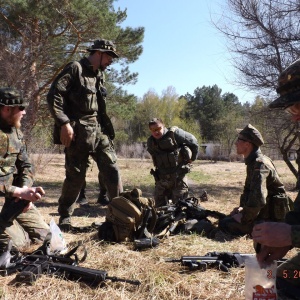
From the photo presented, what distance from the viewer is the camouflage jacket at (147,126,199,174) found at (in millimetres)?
6180

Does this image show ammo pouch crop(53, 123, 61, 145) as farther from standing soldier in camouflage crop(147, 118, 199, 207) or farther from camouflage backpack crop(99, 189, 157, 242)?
standing soldier in camouflage crop(147, 118, 199, 207)

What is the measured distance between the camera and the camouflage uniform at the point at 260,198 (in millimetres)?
4113

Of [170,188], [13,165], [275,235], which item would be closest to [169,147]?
[170,188]

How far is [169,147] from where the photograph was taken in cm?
619

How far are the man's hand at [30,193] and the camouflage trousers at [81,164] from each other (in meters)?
1.30

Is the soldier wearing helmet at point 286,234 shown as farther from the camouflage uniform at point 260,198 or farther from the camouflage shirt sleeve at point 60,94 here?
the camouflage shirt sleeve at point 60,94

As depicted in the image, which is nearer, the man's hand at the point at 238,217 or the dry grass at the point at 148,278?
the dry grass at the point at 148,278

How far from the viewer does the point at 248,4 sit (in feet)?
34.0

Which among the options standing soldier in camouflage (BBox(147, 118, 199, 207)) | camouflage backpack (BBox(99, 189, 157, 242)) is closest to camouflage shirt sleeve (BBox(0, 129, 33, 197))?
camouflage backpack (BBox(99, 189, 157, 242))

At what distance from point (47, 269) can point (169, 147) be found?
3613mm

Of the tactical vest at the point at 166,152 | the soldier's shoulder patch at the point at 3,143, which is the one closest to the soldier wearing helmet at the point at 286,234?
the soldier's shoulder patch at the point at 3,143

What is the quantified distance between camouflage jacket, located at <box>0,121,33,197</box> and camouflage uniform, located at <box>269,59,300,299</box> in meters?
2.40

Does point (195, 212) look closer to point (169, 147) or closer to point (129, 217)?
point (129, 217)

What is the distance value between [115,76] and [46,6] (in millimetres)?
5066
